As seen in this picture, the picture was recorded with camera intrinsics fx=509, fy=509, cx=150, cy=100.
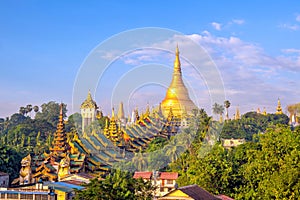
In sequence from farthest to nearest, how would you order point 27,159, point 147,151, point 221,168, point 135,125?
point 135,125 → point 147,151 → point 27,159 → point 221,168

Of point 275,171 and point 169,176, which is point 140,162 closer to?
point 169,176

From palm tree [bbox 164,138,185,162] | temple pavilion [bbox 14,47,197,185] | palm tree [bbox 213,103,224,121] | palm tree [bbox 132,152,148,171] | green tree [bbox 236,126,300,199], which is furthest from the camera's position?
palm tree [bbox 213,103,224,121]

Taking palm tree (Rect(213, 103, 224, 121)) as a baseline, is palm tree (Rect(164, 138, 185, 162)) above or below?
below

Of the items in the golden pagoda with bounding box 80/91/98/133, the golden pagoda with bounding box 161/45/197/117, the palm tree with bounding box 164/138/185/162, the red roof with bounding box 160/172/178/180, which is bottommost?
the red roof with bounding box 160/172/178/180

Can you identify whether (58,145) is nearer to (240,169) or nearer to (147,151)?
(147,151)

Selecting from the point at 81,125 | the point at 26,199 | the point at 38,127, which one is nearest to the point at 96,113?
the point at 81,125

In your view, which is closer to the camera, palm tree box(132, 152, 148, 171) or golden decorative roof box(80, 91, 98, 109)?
palm tree box(132, 152, 148, 171)

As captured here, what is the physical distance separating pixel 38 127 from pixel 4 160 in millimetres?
25861

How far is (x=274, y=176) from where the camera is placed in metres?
22.4

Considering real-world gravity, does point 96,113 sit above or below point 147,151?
above

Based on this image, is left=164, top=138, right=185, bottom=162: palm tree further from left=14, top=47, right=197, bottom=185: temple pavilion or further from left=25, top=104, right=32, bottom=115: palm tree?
left=25, top=104, right=32, bottom=115: palm tree

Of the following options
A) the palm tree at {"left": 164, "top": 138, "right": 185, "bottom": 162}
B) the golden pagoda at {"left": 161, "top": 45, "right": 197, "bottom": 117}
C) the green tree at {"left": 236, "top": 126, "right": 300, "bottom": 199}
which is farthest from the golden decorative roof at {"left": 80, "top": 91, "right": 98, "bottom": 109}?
the green tree at {"left": 236, "top": 126, "right": 300, "bottom": 199}

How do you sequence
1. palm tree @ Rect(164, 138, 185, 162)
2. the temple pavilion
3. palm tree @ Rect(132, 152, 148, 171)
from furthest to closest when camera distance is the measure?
palm tree @ Rect(164, 138, 185, 162), palm tree @ Rect(132, 152, 148, 171), the temple pavilion

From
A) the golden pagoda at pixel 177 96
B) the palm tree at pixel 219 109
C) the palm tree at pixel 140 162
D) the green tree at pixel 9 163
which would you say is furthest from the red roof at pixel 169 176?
the palm tree at pixel 219 109
